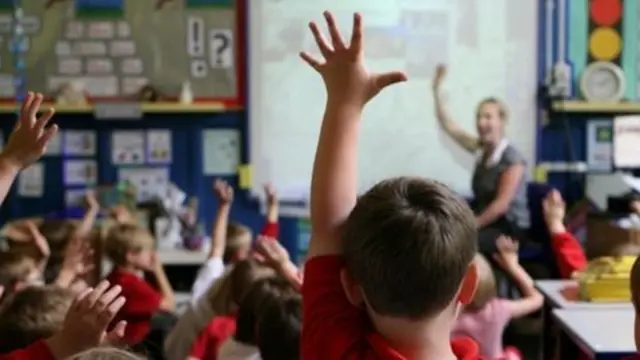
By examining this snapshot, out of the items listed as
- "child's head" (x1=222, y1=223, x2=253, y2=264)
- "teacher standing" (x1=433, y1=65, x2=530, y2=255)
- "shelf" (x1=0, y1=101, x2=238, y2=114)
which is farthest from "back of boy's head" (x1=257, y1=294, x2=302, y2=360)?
"shelf" (x1=0, y1=101, x2=238, y2=114)

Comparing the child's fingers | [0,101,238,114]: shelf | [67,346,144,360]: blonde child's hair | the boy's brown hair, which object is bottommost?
the boy's brown hair

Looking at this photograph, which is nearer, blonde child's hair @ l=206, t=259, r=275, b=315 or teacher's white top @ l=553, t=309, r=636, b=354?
teacher's white top @ l=553, t=309, r=636, b=354

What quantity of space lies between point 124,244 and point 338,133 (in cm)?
243

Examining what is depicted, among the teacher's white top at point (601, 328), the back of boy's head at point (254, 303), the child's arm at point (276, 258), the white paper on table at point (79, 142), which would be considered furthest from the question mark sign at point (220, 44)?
the child's arm at point (276, 258)

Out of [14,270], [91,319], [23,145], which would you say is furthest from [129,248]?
[91,319]

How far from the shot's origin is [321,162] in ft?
4.26

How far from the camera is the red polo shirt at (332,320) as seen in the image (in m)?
1.22

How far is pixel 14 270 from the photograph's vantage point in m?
3.12

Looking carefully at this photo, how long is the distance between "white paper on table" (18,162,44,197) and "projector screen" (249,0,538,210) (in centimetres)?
115

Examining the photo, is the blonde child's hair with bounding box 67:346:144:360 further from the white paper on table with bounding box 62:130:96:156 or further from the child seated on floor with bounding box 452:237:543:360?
the white paper on table with bounding box 62:130:96:156

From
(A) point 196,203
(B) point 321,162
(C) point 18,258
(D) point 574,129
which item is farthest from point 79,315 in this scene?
(D) point 574,129

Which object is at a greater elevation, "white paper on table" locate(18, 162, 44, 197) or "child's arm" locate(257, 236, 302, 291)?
"child's arm" locate(257, 236, 302, 291)

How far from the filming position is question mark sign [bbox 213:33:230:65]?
18.5 ft

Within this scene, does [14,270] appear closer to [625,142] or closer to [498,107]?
[498,107]
